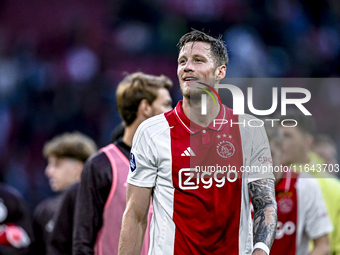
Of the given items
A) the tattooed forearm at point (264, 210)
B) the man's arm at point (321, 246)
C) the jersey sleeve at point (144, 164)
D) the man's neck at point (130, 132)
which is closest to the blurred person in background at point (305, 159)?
the man's arm at point (321, 246)

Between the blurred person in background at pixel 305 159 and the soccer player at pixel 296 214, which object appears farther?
the blurred person in background at pixel 305 159

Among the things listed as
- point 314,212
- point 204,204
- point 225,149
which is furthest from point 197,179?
point 314,212

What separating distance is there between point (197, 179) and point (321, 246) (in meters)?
1.82

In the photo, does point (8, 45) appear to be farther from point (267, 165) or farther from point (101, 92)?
point (267, 165)

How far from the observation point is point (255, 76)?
986 cm

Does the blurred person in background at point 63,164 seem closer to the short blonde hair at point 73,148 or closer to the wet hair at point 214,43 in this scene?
the short blonde hair at point 73,148

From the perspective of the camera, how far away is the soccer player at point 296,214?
3607 millimetres

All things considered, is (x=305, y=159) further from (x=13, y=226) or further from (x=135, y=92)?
(x=13, y=226)

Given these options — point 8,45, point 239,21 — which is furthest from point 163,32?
point 8,45

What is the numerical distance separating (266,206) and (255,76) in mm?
7819

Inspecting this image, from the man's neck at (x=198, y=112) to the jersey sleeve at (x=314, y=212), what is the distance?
1577 mm

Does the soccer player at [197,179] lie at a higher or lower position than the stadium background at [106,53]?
A: lower

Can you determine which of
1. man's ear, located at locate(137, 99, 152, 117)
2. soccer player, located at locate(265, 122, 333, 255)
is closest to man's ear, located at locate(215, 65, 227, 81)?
man's ear, located at locate(137, 99, 152, 117)

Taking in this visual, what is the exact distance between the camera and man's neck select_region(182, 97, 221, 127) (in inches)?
101
